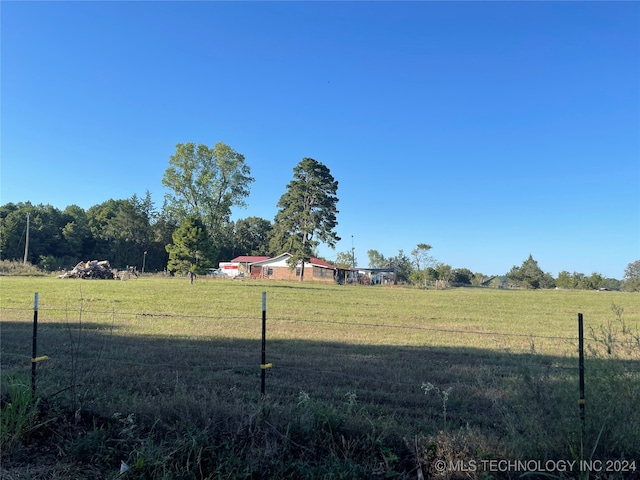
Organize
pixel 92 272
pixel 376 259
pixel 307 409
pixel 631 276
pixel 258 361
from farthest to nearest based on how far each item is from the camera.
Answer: pixel 376 259 < pixel 631 276 < pixel 92 272 < pixel 258 361 < pixel 307 409

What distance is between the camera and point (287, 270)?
61844 mm

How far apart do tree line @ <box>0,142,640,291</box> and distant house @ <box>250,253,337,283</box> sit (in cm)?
267

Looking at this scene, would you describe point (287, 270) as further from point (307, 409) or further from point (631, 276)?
point (631, 276)

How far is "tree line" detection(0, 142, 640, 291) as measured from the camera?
179 ft

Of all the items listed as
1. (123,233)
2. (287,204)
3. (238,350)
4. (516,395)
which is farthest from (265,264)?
(516,395)

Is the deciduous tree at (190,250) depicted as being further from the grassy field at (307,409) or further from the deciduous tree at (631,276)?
the deciduous tree at (631,276)

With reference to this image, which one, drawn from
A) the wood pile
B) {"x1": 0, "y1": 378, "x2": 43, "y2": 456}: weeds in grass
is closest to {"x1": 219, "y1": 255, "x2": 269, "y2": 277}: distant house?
the wood pile

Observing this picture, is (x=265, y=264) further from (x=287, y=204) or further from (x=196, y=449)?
(x=196, y=449)

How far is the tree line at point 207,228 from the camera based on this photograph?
54656 millimetres

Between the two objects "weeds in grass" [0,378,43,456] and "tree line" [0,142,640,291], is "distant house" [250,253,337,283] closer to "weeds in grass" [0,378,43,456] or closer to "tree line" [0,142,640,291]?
"tree line" [0,142,640,291]

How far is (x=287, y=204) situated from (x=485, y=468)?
60129mm

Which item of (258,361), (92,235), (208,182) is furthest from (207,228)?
(258,361)

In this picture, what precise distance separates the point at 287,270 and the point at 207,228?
14036 millimetres

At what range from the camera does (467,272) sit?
292 feet
